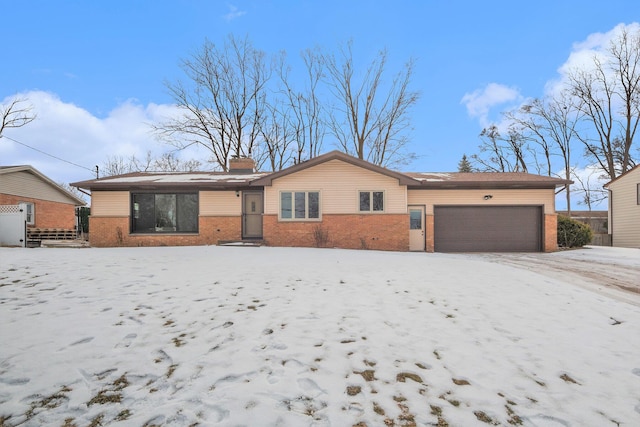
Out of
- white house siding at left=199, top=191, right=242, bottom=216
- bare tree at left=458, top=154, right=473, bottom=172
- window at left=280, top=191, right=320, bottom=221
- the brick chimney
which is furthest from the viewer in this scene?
bare tree at left=458, top=154, right=473, bottom=172

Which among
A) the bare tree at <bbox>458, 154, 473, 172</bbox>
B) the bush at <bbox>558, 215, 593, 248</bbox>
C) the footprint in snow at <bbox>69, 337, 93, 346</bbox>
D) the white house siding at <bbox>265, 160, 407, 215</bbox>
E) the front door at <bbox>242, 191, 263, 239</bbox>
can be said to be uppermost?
the bare tree at <bbox>458, 154, 473, 172</bbox>

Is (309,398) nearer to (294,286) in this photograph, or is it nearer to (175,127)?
(294,286)

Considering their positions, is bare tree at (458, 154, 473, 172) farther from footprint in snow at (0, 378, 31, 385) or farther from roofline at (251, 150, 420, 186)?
footprint in snow at (0, 378, 31, 385)

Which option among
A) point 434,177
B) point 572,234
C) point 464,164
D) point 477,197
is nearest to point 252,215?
point 434,177

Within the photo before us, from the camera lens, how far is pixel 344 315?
434cm

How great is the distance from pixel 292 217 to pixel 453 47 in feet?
47.0

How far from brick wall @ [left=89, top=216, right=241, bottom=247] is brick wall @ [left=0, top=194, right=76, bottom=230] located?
A: 9.22m

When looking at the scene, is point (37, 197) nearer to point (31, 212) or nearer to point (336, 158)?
point (31, 212)

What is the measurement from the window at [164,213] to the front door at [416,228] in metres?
10.3

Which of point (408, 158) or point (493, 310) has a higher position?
point (408, 158)

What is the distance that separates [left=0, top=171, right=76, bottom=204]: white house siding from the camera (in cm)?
1878

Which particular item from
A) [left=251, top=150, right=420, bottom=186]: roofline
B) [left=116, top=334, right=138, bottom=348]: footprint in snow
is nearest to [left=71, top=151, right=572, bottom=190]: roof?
[left=251, top=150, right=420, bottom=186]: roofline

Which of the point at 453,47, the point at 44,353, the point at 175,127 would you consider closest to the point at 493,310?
the point at 44,353

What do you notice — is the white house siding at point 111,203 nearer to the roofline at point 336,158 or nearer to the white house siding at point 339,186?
the roofline at point 336,158
